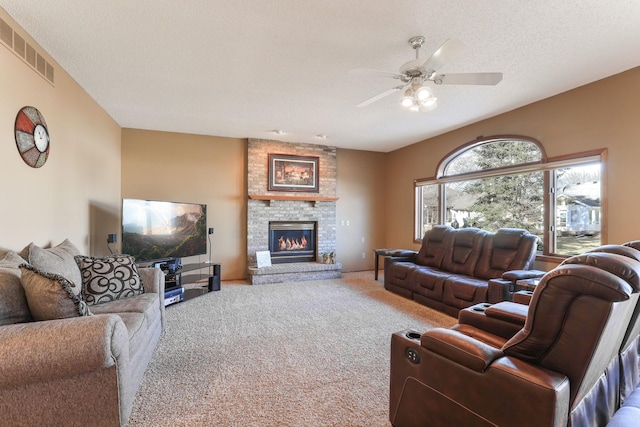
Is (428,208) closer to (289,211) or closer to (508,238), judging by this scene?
(508,238)

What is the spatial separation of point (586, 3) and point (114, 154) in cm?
580

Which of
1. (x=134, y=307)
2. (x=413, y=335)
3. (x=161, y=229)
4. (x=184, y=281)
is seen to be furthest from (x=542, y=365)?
(x=184, y=281)

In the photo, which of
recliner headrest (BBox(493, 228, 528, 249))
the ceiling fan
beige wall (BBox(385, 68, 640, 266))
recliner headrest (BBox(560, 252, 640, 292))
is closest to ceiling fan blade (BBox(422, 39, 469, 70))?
the ceiling fan

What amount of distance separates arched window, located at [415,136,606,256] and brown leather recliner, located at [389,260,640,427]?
8.73ft

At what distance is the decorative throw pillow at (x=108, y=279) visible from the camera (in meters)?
2.42

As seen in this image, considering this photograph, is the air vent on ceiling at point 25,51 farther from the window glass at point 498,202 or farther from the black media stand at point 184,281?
the window glass at point 498,202

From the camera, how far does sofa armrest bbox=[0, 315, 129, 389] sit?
135 cm

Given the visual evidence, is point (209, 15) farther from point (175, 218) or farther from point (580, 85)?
point (580, 85)

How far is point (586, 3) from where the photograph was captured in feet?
6.53

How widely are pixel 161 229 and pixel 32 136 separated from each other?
1986 millimetres

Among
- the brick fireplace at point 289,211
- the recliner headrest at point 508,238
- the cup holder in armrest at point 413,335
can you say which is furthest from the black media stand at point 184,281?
the recliner headrest at point 508,238

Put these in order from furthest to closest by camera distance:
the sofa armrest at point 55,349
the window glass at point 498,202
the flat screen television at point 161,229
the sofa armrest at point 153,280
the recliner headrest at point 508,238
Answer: the window glass at point 498,202 → the flat screen television at point 161,229 → the recliner headrest at point 508,238 → the sofa armrest at point 153,280 → the sofa armrest at point 55,349

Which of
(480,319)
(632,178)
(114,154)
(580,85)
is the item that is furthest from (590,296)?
(114,154)

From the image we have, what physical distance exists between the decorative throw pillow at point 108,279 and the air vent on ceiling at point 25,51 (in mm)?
1673
